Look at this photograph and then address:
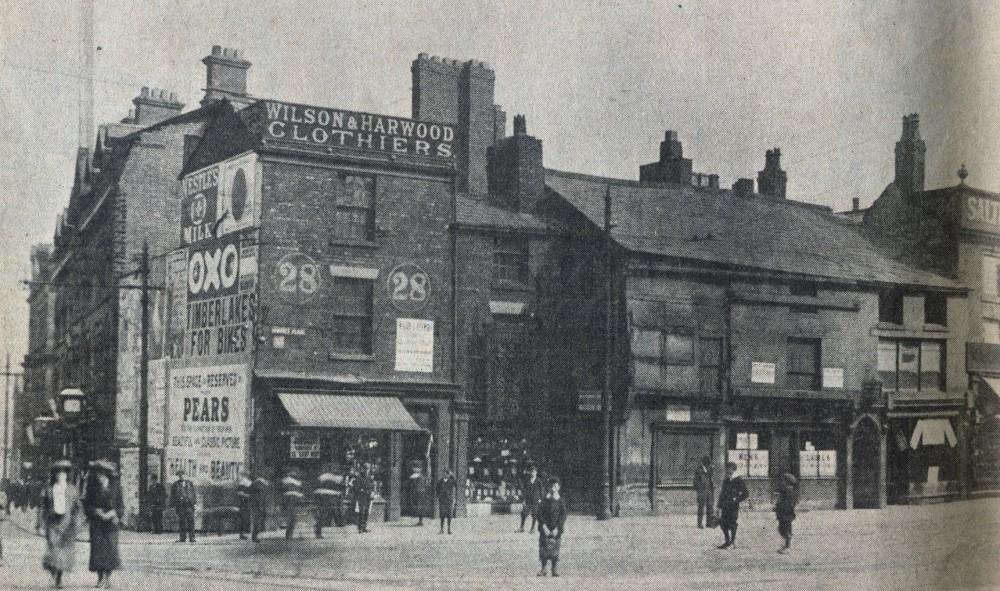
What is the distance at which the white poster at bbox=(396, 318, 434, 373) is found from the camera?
20.4 metres

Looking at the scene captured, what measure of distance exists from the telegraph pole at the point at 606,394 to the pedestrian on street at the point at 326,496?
451 cm

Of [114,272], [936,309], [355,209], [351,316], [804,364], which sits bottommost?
[804,364]

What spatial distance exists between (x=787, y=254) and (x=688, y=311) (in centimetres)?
215

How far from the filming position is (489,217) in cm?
2219

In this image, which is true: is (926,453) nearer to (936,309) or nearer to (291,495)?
(936,309)

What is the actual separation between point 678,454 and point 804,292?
377cm

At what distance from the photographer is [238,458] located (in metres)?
17.6

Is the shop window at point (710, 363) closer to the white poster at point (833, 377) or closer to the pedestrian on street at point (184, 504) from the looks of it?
the white poster at point (833, 377)

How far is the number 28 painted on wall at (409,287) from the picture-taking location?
794 inches

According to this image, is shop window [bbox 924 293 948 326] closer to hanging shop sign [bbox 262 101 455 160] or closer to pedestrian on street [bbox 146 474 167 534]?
hanging shop sign [bbox 262 101 455 160]

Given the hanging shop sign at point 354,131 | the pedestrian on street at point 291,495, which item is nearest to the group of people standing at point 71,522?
the pedestrian on street at point 291,495

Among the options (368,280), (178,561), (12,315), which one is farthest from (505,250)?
(12,315)

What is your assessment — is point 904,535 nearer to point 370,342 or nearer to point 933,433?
point 933,433

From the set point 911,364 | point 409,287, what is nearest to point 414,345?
point 409,287
